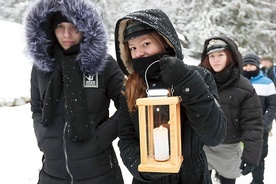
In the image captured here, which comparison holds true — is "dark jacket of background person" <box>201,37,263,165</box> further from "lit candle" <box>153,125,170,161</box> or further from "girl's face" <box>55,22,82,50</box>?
"lit candle" <box>153,125,170,161</box>

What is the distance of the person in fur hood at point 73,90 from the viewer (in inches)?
88.4

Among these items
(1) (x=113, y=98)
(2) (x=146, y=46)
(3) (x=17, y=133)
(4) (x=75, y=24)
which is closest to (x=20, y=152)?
(3) (x=17, y=133)

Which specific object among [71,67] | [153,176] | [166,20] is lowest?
[153,176]

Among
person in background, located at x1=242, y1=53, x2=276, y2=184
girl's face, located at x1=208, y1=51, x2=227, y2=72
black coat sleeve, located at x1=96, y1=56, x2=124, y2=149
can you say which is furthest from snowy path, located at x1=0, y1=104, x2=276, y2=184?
black coat sleeve, located at x1=96, y1=56, x2=124, y2=149

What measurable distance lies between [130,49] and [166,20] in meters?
0.32

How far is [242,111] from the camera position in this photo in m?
3.13

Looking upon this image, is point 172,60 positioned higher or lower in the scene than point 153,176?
higher

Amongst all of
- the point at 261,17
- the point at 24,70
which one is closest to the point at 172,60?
the point at 24,70

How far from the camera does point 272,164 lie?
5.77 metres

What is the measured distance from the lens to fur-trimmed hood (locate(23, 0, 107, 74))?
2.31 m

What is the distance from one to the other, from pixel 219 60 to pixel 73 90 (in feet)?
5.72

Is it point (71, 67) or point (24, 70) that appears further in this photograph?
point (24, 70)

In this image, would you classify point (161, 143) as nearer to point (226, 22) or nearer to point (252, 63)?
point (252, 63)

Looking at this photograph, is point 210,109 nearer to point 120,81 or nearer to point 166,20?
point 166,20
